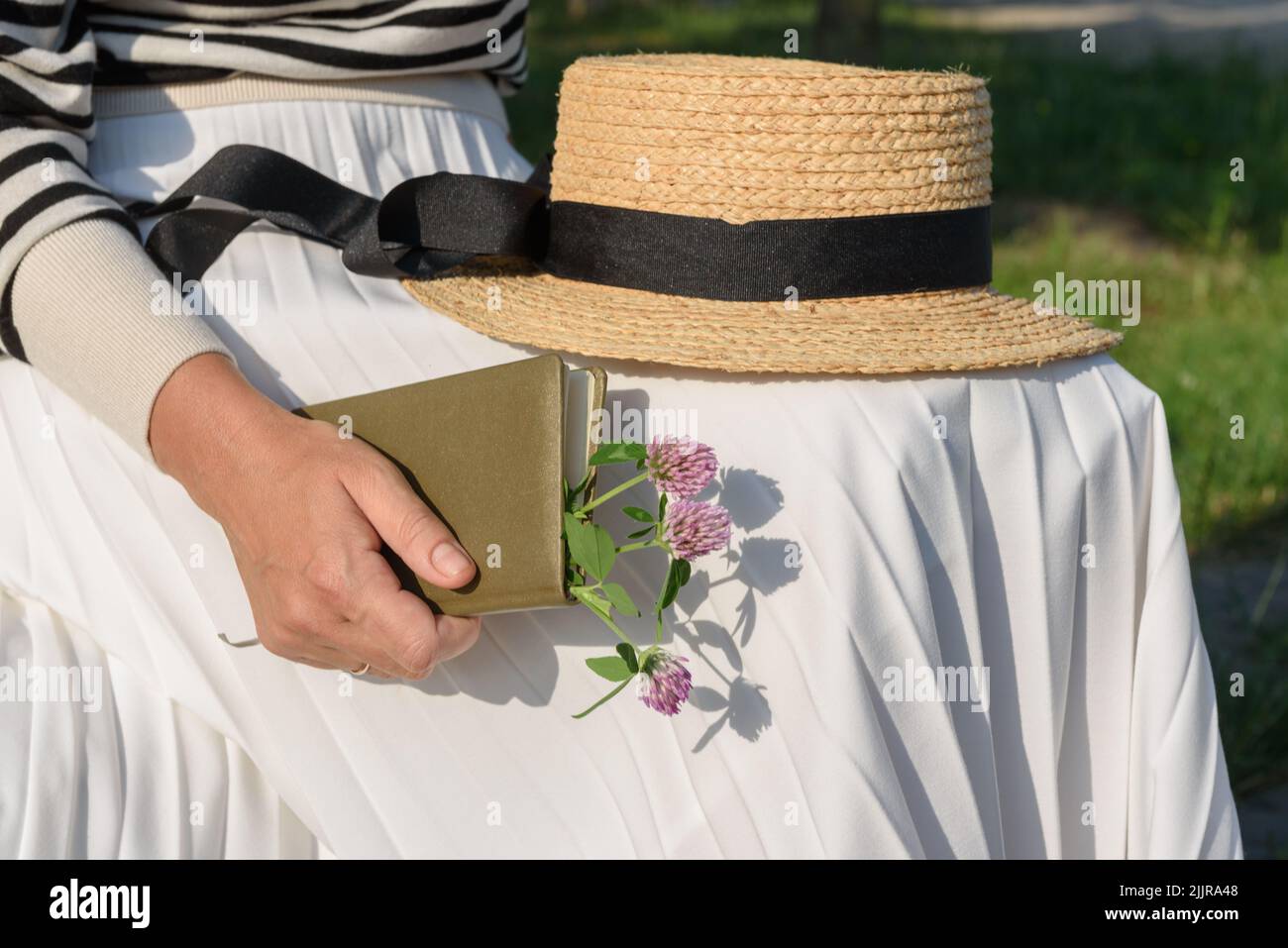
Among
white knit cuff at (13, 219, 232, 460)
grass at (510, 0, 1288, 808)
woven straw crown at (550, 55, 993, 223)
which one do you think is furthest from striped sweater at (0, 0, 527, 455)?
grass at (510, 0, 1288, 808)

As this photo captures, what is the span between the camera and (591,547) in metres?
1.08

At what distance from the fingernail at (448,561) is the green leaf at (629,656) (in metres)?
0.13

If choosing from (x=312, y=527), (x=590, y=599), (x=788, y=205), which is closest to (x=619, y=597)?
(x=590, y=599)

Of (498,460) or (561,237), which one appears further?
(561,237)

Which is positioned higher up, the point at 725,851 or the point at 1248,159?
the point at 1248,159

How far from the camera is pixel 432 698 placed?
123cm

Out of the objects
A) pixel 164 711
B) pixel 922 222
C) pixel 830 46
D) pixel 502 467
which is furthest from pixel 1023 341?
pixel 830 46

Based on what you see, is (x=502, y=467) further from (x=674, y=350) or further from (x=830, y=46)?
(x=830, y=46)

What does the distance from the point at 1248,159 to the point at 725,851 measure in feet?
17.6

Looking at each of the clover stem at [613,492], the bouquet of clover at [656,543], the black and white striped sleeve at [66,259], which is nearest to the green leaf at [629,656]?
the bouquet of clover at [656,543]

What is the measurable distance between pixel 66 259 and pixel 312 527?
1.20 ft

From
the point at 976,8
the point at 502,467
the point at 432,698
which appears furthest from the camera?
the point at 976,8

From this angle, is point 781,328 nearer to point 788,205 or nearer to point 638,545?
point 788,205

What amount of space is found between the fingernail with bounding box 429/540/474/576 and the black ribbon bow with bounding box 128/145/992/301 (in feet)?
1.04
